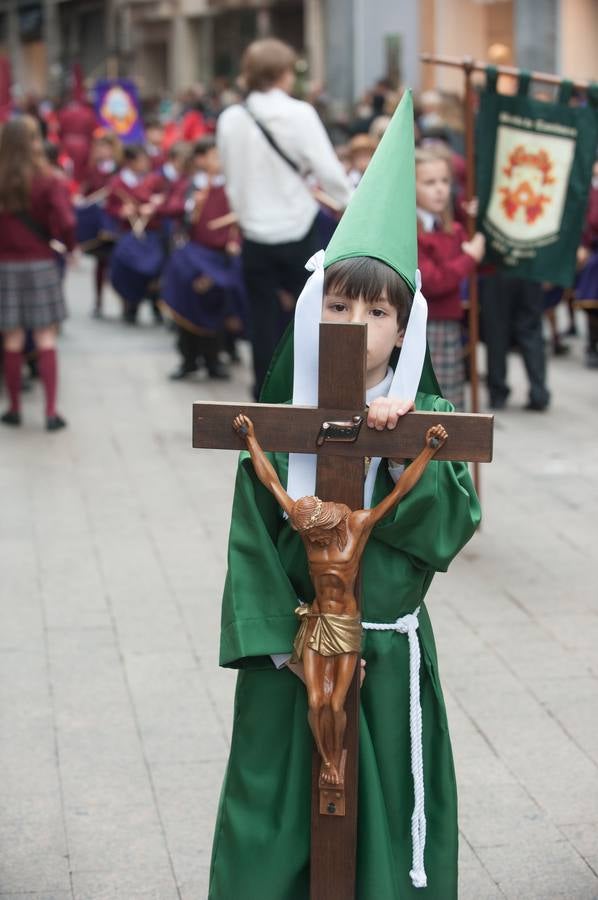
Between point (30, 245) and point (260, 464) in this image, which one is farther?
point (30, 245)

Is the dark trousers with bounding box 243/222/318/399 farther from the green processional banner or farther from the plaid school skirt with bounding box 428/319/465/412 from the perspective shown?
the green processional banner

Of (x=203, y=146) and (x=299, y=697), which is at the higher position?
(x=299, y=697)

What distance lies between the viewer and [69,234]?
340 inches

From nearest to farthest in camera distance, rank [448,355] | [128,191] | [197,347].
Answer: [448,355] < [197,347] < [128,191]

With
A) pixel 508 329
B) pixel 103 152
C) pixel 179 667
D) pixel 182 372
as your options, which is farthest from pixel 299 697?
pixel 103 152

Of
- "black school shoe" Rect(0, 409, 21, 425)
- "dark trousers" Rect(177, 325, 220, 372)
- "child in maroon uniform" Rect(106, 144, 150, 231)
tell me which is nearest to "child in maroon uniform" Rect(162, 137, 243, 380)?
"dark trousers" Rect(177, 325, 220, 372)

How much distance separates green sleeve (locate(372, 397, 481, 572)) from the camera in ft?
8.98

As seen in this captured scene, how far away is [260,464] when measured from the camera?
2.71 metres

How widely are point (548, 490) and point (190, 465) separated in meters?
1.90

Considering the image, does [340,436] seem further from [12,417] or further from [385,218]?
[12,417]

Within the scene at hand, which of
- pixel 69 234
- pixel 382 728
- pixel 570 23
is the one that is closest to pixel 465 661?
pixel 382 728

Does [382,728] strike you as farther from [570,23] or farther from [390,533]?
[570,23]

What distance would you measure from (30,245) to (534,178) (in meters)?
3.53

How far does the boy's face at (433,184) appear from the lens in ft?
20.2
